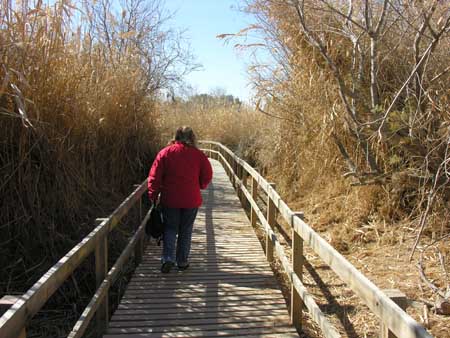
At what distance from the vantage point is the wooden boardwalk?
3742 mm

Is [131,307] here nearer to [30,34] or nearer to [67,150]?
[67,150]

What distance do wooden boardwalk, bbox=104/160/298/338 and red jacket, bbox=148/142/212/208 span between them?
0.83m

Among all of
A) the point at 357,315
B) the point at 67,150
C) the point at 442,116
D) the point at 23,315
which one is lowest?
the point at 357,315

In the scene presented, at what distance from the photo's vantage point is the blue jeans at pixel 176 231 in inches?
199

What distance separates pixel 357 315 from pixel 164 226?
2.22 metres

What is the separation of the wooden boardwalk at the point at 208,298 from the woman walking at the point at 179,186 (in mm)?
321

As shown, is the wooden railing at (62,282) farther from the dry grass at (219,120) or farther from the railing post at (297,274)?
the dry grass at (219,120)

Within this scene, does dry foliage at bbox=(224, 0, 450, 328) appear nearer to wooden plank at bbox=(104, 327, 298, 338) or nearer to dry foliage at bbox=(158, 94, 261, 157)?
wooden plank at bbox=(104, 327, 298, 338)

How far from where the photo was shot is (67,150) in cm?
480

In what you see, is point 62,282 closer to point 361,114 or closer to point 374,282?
point 374,282

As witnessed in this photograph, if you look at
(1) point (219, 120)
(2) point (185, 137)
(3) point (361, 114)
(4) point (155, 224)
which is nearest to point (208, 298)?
(4) point (155, 224)

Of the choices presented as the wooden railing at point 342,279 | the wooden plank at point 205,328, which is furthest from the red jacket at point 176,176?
the wooden plank at point 205,328

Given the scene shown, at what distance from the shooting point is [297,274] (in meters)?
3.99

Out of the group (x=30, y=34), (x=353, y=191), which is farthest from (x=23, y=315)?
(x=353, y=191)
